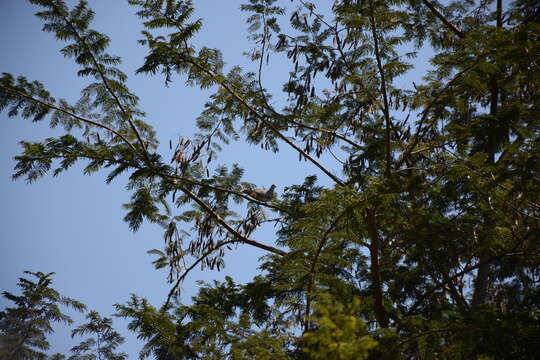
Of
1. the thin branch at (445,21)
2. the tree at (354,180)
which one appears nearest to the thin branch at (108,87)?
the tree at (354,180)

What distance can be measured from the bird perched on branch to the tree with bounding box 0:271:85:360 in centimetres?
422

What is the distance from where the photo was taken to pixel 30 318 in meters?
7.31

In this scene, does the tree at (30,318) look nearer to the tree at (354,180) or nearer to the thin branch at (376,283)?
the tree at (354,180)

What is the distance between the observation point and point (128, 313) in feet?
14.4

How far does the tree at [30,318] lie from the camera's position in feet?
23.2

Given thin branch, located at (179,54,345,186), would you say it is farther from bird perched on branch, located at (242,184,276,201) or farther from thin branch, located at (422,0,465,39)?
thin branch, located at (422,0,465,39)

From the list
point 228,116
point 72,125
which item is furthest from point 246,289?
point 72,125

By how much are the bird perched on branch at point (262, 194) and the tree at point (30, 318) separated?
422cm

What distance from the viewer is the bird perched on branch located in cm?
578

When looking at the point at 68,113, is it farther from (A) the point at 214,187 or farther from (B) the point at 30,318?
(B) the point at 30,318

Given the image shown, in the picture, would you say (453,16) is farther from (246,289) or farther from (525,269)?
(246,289)

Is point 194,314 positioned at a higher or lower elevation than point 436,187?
lower

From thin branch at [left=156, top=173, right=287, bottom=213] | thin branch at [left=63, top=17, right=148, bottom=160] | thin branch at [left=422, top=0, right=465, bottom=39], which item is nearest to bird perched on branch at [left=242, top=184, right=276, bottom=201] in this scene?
thin branch at [left=156, top=173, right=287, bottom=213]

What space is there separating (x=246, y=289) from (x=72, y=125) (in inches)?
120
